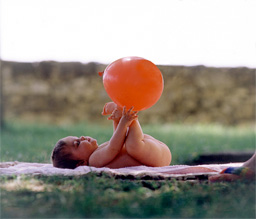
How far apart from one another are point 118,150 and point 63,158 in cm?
49

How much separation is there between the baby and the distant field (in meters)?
1.22

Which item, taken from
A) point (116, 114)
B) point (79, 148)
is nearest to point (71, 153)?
point (79, 148)

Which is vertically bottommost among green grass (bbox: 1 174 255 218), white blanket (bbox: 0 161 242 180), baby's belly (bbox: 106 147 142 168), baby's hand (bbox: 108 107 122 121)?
green grass (bbox: 1 174 255 218)

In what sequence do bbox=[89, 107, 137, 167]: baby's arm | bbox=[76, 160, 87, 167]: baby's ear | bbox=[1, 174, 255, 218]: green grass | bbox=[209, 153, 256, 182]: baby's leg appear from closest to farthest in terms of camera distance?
bbox=[1, 174, 255, 218]: green grass < bbox=[209, 153, 256, 182]: baby's leg < bbox=[89, 107, 137, 167]: baby's arm < bbox=[76, 160, 87, 167]: baby's ear

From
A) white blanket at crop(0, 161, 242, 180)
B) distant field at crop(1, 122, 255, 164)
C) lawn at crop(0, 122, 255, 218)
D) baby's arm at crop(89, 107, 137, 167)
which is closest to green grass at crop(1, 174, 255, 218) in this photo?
lawn at crop(0, 122, 255, 218)

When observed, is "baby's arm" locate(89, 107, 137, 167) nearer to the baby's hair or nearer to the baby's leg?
the baby's hair

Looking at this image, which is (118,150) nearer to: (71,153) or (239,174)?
(71,153)

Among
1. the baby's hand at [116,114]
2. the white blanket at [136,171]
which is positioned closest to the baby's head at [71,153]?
the white blanket at [136,171]

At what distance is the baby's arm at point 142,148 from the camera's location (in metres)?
3.16

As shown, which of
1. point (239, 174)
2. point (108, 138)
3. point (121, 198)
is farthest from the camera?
point (108, 138)

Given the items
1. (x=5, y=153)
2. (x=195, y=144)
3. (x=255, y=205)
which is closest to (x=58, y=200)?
(x=255, y=205)

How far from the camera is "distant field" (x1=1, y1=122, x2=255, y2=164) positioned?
512cm

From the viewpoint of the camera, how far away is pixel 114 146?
3180mm

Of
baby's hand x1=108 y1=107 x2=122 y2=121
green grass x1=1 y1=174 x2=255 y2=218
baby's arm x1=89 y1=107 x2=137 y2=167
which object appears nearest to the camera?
green grass x1=1 y1=174 x2=255 y2=218
